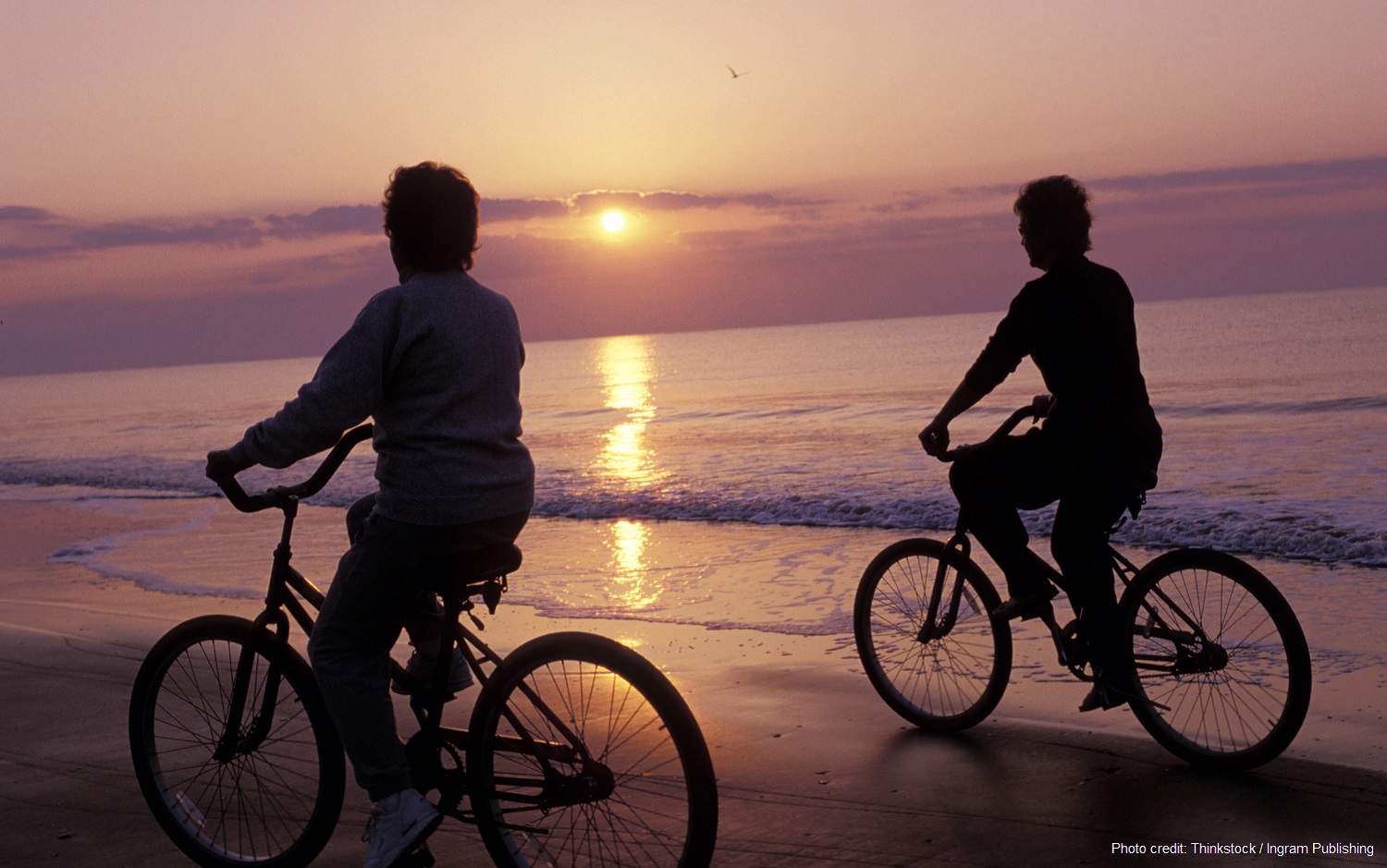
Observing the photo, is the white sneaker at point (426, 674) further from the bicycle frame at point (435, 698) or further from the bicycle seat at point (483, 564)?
the bicycle seat at point (483, 564)

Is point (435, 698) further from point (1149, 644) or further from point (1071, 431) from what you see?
point (1149, 644)

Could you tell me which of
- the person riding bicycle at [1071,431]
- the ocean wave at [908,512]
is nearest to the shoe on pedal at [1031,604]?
the person riding bicycle at [1071,431]

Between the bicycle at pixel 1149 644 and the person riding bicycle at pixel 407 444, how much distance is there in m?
1.96

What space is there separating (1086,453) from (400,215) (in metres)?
2.45

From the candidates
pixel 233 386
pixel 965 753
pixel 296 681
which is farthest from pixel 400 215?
pixel 233 386

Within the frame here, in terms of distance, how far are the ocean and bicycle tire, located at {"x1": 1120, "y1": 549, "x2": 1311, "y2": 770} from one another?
81.4 inches

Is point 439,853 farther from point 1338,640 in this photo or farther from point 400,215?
point 1338,640

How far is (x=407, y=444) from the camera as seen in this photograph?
2.88 metres

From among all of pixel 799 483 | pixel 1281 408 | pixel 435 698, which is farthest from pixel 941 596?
pixel 1281 408

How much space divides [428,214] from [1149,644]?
9.66 feet

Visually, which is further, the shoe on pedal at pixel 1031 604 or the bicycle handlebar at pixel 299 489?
the shoe on pedal at pixel 1031 604

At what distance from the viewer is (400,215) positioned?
2.90 meters

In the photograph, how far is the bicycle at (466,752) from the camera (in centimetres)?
288

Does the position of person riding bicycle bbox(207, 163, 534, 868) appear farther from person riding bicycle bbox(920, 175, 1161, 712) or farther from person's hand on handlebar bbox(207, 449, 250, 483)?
person riding bicycle bbox(920, 175, 1161, 712)
